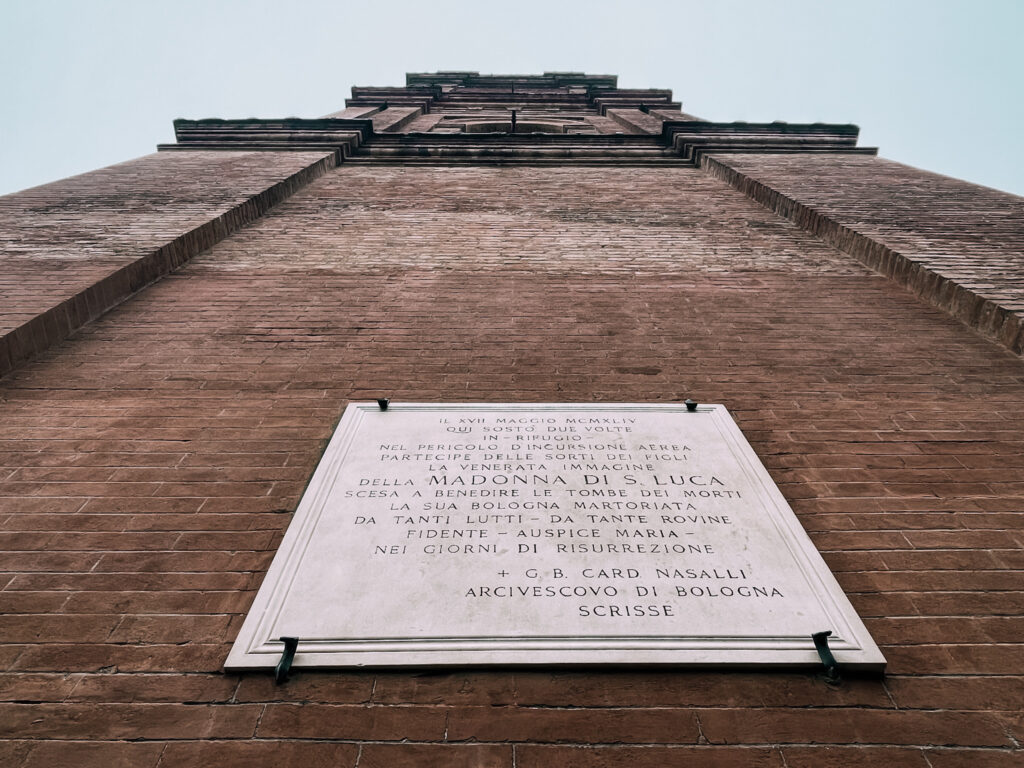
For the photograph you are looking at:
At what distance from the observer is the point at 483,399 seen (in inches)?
146

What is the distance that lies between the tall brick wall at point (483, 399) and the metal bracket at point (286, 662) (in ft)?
0.13

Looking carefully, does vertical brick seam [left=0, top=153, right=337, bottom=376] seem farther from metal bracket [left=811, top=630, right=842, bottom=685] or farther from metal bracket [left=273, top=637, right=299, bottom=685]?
metal bracket [left=811, top=630, right=842, bottom=685]

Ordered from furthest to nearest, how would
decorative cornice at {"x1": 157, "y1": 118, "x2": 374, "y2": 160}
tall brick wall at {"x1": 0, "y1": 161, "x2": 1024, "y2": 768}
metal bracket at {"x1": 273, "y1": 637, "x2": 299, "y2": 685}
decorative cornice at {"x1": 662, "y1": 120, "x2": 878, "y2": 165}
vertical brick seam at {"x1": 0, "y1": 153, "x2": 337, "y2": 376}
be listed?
1. decorative cornice at {"x1": 662, "y1": 120, "x2": 878, "y2": 165}
2. decorative cornice at {"x1": 157, "y1": 118, "x2": 374, "y2": 160}
3. vertical brick seam at {"x1": 0, "y1": 153, "x2": 337, "y2": 376}
4. metal bracket at {"x1": 273, "y1": 637, "x2": 299, "y2": 685}
5. tall brick wall at {"x1": 0, "y1": 161, "x2": 1024, "y2": 768}

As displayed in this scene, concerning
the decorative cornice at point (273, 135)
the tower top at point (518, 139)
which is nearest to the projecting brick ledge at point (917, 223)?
the tower top at point (518, 139)

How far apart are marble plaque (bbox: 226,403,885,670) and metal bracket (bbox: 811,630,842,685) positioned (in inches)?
→ 1.8

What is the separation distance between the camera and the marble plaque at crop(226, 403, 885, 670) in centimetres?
216

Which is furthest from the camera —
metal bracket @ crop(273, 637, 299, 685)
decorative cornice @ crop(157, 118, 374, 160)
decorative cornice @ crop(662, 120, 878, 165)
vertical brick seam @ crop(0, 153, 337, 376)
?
decorative cornice @ crop(662, 120, 878, 165)

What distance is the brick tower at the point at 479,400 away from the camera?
6.52 ft

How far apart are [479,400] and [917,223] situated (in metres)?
5.46

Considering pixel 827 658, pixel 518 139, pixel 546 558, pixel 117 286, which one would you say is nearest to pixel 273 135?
pixel 518 139

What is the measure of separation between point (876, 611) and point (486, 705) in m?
1.69

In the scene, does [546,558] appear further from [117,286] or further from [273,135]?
[273,135]

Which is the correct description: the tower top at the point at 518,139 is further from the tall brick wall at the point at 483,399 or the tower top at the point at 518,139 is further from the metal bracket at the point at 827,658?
the metal bracket at the point at 827,658

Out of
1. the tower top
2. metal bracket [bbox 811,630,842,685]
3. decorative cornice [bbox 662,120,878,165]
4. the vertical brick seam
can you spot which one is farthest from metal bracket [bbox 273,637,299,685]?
decorative cornice [bbox 662,120,878,165]
